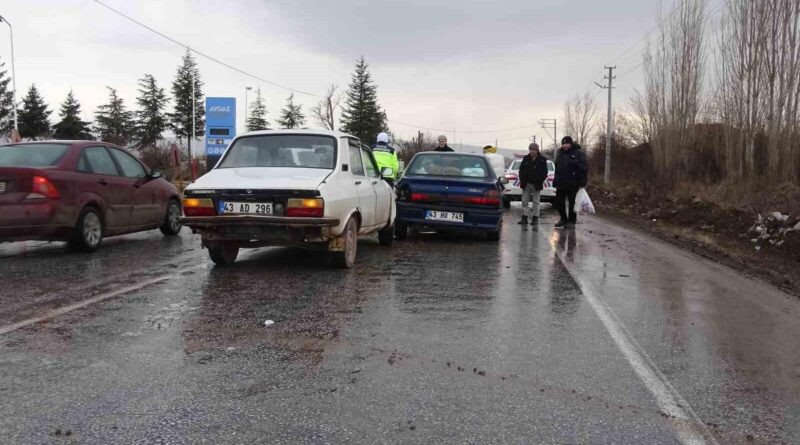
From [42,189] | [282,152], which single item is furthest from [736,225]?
[42,189]

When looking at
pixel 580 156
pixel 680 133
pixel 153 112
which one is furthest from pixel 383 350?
pixel 153 112

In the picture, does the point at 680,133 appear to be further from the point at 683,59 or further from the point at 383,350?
the point at 383,350

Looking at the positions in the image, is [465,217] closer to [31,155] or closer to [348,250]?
[348,250]

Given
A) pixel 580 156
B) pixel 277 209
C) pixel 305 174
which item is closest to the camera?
pixel 277 209

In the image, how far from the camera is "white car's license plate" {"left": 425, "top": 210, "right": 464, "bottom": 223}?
1020 centimetres

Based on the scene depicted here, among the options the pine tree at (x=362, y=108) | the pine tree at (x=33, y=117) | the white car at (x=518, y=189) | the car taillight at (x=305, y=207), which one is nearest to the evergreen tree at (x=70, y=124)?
the pine tree at (x=33, y=117)

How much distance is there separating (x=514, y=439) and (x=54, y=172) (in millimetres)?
7150

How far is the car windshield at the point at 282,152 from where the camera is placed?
7430 mm

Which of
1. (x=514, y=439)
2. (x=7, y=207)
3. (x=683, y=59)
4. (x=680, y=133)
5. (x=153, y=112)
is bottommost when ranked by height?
(x=514, y=439)

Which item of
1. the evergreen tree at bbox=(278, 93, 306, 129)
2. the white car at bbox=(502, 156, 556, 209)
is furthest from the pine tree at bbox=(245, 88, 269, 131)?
the white car at bbox=(502, 156, 556, 209)

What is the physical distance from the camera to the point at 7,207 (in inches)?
297

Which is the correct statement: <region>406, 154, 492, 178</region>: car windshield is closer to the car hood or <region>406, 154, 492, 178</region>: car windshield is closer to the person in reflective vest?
the person in reflective vest

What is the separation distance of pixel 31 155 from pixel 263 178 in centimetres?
368

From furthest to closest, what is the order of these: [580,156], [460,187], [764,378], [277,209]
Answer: [580,156]
[460,187]
[277,209]
[764,378]
